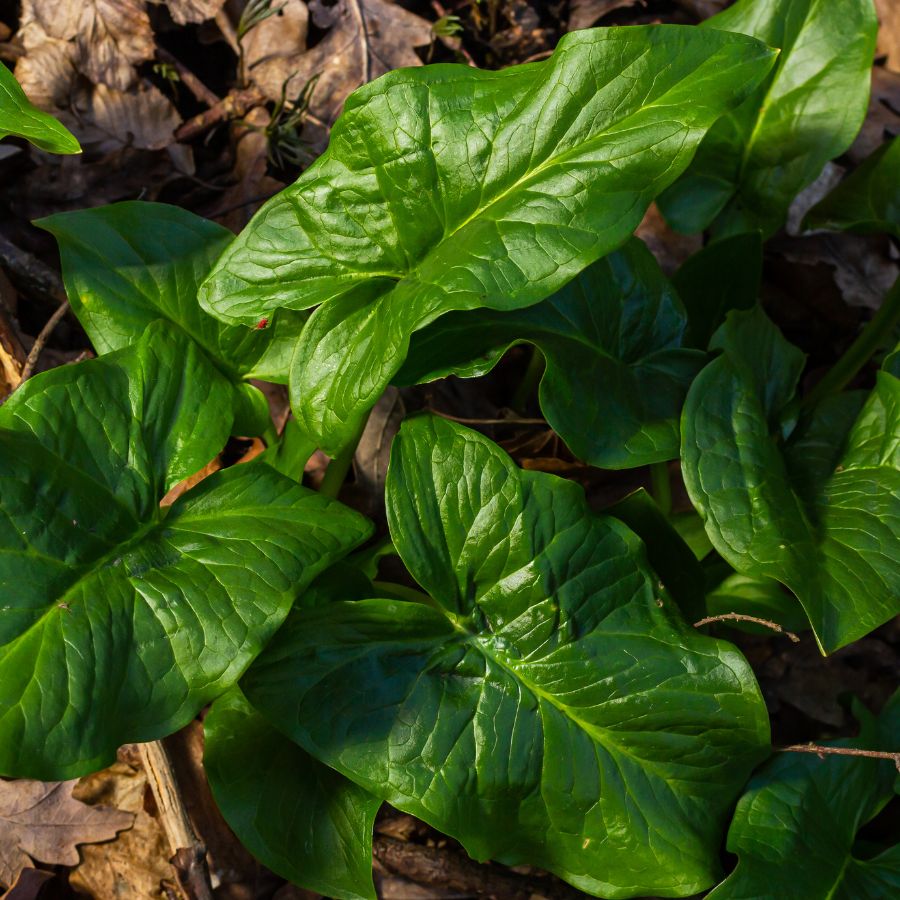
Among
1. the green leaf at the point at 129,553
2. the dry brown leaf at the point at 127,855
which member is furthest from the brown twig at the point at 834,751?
the dry brown leaf at the point at 127,855

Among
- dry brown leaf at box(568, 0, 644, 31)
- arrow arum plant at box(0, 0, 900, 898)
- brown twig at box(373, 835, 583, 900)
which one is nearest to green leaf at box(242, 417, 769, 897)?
arrow arum plant at box(0, 0, 900, 898)

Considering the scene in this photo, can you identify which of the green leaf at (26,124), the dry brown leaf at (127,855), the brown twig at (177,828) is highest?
the green leaf at (26,124)

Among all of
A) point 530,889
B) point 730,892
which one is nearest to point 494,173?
point 730,892

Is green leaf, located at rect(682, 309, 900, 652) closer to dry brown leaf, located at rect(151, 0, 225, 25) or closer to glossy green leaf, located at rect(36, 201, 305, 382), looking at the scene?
glossy green leaf, located at rect(36, 201, 305, 382)

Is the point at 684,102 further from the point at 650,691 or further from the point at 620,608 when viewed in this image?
the point at 650,691

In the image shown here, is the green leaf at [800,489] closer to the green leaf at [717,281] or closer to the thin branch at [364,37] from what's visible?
the green leaf at [717,281]

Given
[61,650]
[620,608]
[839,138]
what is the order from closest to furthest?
1. [61,650]
2. [620,608]
3. [839,138]
